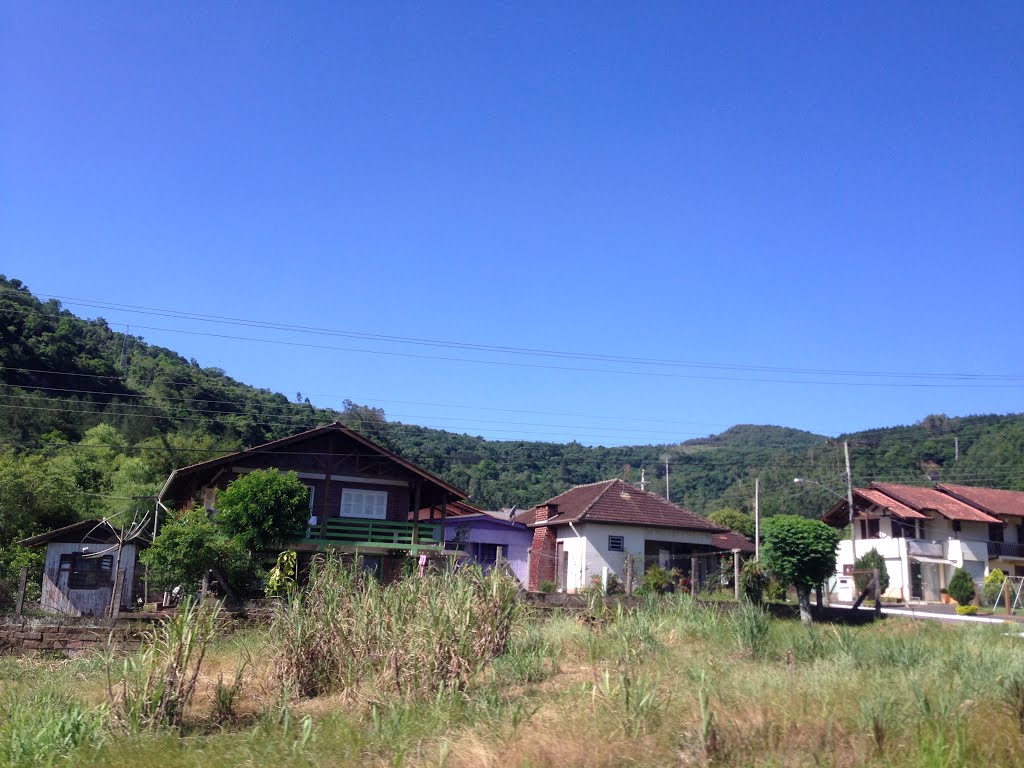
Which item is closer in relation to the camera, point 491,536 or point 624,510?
point 624,510

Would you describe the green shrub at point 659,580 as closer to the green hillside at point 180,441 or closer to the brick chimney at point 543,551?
the brick chimney at point 543,551

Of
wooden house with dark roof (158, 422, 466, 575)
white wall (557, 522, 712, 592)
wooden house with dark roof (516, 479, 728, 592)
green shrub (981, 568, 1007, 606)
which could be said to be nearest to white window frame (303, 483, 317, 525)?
wooden house with dark roof (158, 422, 466, 575)

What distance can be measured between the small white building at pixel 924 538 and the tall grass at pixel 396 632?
3980 centimetres

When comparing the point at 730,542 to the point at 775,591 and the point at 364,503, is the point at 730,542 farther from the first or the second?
the point at 364,503

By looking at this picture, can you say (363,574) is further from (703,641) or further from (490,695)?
(703,641)

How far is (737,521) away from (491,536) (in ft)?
70.0

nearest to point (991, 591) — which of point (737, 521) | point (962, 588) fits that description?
point (962, 588)

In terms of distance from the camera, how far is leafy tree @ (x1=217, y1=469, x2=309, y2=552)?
24.1 m

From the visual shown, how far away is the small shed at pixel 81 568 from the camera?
2250 cm

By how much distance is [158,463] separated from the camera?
4681 cm

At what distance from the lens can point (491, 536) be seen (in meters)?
40.0

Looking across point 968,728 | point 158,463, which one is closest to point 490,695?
point 968,728

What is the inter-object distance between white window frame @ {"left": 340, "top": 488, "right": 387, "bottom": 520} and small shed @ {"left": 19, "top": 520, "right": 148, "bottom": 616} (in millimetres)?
8398

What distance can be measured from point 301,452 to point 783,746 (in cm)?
2460
